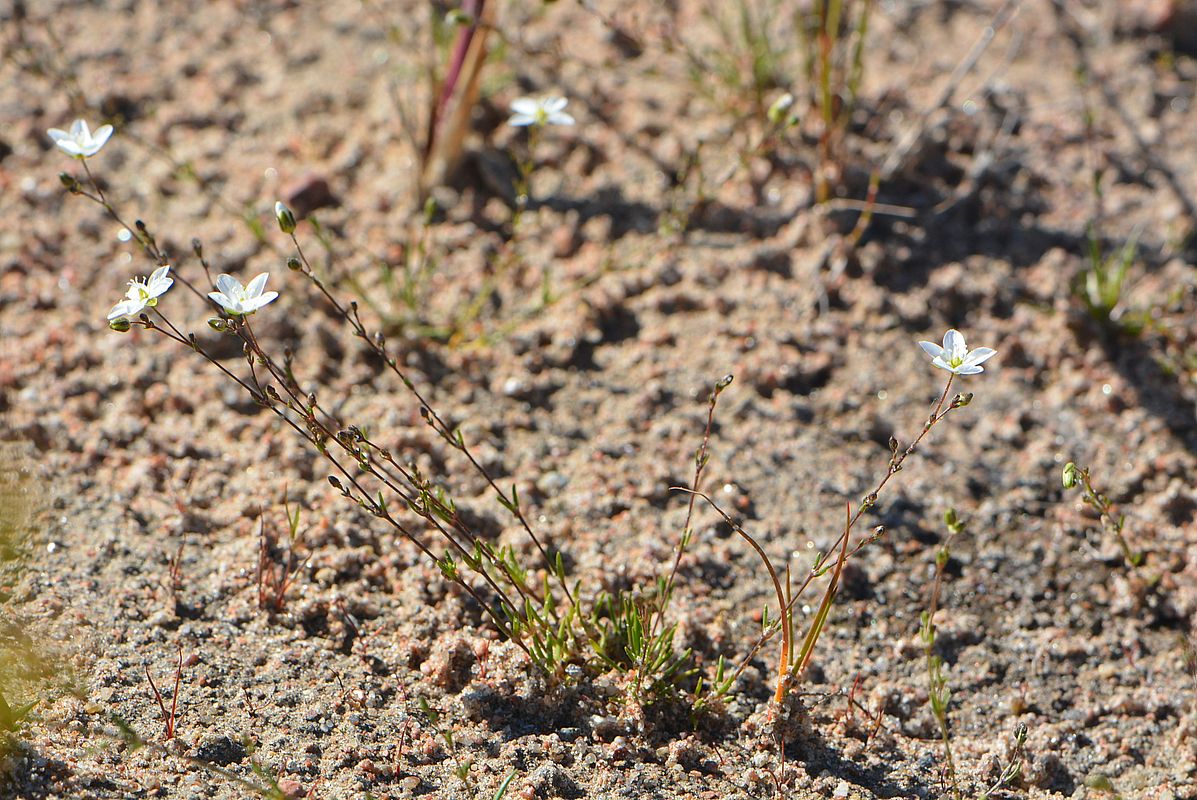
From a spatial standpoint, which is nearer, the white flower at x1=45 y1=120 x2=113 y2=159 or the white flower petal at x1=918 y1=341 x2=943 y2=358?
the white flower petal at x1=918 y1=341 x2=943 y2=358

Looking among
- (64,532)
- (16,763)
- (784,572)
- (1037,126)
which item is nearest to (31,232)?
(64,532)

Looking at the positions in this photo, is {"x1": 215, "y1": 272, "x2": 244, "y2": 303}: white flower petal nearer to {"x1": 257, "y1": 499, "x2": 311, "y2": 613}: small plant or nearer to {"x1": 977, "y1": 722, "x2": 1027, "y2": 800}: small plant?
{"x1": 257, "y1": 499, "x2": 311, "y2": 613}: small plant

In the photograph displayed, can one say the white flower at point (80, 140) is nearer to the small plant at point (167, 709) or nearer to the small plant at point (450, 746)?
the small plant at point (167, 709)

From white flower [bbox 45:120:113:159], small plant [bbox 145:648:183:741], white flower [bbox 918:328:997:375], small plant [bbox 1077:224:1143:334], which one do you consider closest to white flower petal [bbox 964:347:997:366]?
white flower [bbox 918:328:997:375]

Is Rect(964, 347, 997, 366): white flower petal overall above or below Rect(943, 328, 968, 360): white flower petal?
below

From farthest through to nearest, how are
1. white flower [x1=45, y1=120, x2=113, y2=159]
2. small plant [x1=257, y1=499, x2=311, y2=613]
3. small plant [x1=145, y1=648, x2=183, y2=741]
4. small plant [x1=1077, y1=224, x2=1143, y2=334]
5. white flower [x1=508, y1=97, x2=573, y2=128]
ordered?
small plant [x1=1077, y1=224, x2=1143, y2=334]
white flower [x1=508, y1=97, x2=573, y2=128]
small plant [x1=257, y1=499, x2=311, y2=613]
white flower [x1=45, y1=120, x2=113, y2=159]
small plant [x1=145, y1=648, x2=183, y2=741]

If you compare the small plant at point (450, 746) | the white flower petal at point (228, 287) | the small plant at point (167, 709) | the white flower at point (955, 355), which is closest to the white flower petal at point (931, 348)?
the white flower at point (955, 355)

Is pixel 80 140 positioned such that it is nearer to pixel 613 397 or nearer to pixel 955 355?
pixel 613 397

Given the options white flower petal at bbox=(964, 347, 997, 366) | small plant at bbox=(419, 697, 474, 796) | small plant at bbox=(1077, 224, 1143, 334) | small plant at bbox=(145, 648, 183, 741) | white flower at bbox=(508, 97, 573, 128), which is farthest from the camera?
small plant at bbox=(1077, 224, 1143, 334)
